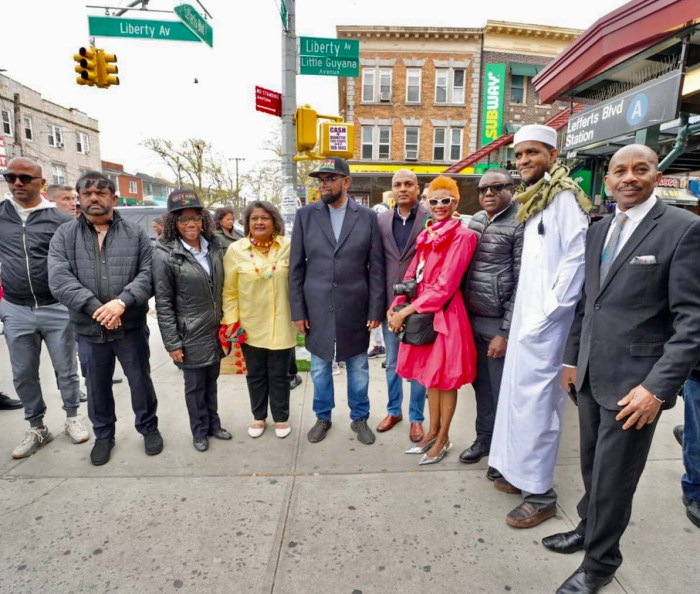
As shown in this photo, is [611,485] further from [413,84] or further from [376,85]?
[413,84]

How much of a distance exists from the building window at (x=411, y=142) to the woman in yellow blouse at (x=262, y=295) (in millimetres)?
21808

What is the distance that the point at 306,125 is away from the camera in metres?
5.34

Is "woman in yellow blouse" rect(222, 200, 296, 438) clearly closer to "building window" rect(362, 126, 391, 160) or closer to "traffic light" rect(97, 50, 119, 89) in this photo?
"traffic light" rect(97, 50, 119, 89)

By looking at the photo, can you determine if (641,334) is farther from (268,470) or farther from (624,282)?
(268,470)

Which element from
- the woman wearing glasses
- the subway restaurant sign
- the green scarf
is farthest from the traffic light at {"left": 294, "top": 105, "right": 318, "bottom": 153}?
the subway restaurant sign

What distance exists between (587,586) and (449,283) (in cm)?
179

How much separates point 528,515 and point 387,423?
4.72 ft

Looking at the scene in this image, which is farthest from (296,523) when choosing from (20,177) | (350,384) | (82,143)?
(82,143)

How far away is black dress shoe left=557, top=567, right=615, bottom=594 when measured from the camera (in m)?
1.97

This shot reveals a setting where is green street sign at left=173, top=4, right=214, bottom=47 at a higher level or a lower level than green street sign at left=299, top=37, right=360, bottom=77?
higher

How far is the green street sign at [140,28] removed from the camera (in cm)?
696

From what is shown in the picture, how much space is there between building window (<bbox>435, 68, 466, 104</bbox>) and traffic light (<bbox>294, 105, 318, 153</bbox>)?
20.6 meters

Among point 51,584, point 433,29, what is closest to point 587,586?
point 51,584

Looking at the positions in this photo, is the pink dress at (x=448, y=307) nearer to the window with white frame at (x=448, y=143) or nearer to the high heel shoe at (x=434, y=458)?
the high heel shoe at (x=434, y=458)
